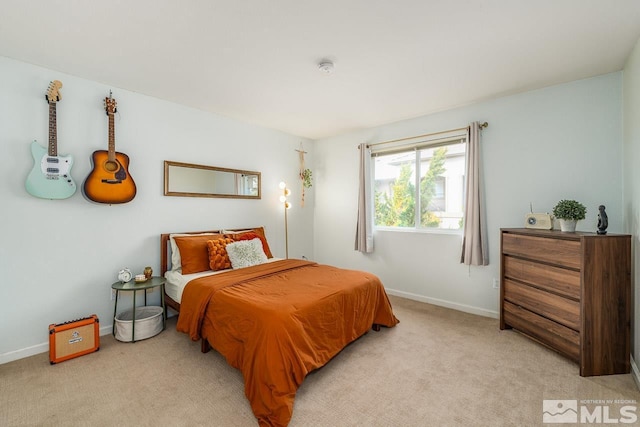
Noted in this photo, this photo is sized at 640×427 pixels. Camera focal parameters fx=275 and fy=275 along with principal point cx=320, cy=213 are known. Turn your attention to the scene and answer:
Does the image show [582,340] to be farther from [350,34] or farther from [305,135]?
[305,135]

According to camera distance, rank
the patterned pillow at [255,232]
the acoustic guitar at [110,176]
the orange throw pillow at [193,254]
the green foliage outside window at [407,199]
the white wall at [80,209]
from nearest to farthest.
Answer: the white wall at [80,209] → the acoustic guitar at [110,176] → the orange throw pillow at [193,254] → the patterned pillow at [255,232] → the green foliage outside window at [407,199]

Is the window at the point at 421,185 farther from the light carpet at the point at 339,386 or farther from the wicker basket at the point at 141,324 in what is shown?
the wicker basket at the point at 141,324

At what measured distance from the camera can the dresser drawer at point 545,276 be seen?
7.24 ft

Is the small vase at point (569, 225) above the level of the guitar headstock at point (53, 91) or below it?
below

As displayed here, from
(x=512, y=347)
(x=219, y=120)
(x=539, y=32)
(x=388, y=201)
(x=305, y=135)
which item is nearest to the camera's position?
(x=539, y=32)

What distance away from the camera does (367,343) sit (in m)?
2.63

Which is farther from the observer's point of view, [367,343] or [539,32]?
[367,343]

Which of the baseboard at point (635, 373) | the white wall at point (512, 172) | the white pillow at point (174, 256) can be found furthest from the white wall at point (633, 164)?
the white pillow at point (174, 256)

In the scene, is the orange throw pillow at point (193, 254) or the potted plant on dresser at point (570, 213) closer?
the potted plant on dresser at point (570, 213)

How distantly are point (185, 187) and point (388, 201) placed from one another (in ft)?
9.26

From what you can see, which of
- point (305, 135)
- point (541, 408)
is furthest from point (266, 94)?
point (541, 408)

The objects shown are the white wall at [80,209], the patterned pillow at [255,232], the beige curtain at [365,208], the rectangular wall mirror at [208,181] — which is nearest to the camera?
the white wall at [80,209]

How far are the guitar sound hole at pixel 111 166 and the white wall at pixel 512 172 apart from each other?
307 cm

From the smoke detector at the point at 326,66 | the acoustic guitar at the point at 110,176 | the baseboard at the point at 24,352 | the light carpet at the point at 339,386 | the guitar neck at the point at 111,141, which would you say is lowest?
the light carpet at the point at 339,386
